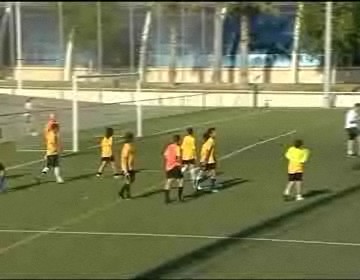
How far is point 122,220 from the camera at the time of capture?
56.5 ft

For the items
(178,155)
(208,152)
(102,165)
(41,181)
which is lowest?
(41,181)

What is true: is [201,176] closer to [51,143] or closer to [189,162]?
[189,162]

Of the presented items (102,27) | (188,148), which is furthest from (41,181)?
(102,27)

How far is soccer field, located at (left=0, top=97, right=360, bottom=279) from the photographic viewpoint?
1288cm

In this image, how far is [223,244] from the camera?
48.0ft

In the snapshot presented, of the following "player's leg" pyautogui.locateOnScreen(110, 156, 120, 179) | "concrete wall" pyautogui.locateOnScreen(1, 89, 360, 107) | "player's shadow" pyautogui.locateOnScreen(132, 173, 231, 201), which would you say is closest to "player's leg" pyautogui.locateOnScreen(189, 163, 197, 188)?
"player's shadow" pyautogui.locateOnScreen(132, 173, 231, 201)

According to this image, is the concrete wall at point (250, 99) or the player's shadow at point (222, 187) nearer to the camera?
the player's shadow at point (222, 187)

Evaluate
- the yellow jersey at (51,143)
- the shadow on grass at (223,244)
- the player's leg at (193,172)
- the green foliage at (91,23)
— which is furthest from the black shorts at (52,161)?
the green foliage at (91,23)

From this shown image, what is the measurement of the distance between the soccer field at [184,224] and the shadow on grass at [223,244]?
2cm

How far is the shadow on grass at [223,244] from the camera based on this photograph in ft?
41.1

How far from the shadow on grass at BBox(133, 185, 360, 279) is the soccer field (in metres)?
0.02

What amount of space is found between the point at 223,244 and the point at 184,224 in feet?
7.21

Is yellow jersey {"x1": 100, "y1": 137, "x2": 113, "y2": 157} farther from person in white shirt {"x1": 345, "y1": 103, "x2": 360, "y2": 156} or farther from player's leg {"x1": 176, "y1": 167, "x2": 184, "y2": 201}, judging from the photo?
person in white shirt {"x1": 345, "y1": 103, "x2": 360, "y2": 156}

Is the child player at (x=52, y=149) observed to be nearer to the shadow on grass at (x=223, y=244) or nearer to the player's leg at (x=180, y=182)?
the player's leg at (x=180, y=182)
